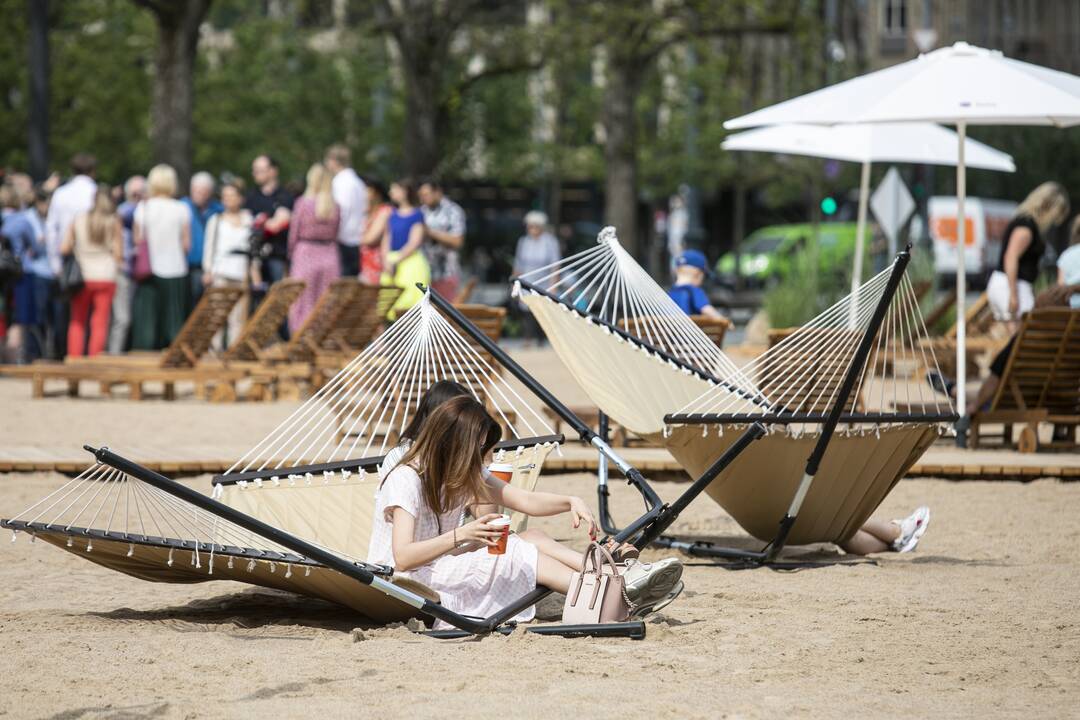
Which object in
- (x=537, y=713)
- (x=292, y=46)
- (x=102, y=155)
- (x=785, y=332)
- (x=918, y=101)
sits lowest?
(x=537, y=713)

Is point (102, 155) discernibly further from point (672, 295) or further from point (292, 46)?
point (672, 295)

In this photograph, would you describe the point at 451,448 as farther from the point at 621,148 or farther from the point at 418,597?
the point at 621,148

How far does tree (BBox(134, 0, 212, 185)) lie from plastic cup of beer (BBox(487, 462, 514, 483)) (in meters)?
14.7

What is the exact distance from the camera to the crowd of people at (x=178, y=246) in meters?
14.8

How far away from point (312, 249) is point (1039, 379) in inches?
260

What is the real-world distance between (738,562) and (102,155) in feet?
124

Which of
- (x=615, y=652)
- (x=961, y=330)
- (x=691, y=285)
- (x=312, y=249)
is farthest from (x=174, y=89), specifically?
(x=615, y=652)

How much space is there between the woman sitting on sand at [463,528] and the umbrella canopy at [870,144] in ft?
30.2

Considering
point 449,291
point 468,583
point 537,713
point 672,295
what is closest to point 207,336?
point 449,291

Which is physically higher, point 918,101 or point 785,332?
point 918,101

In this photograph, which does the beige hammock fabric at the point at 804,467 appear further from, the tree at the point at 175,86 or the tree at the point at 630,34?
the tree at the point at 630,34

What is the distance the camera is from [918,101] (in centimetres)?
1027

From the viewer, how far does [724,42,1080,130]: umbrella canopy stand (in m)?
10.1

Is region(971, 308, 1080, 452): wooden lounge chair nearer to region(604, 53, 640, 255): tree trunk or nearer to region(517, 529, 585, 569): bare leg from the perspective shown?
region(517, 529, 585, 569): bare leg
